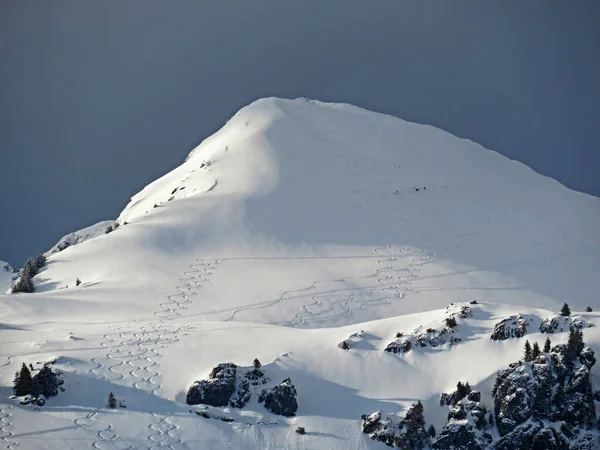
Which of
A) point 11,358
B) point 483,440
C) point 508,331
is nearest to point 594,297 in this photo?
point 508,331

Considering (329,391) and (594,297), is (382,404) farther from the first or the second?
(594,297)

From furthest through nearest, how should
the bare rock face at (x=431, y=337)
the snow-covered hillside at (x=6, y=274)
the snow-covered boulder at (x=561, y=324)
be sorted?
the snow-covered hillside at (x=6, y=274)
the bare rock face at (x=431, y=337)
the snow-covered boulder at (x=561, y=324)

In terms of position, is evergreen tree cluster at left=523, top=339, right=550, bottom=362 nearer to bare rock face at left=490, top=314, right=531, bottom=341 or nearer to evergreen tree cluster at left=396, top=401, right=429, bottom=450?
bare rock face at left=490, top=314, right=531, bottom=341

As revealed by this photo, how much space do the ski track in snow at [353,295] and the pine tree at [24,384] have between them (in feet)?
82.9

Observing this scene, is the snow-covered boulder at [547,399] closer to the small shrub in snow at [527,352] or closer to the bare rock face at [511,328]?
the small shrub in snow at [527,352]

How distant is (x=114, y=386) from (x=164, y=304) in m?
21.7

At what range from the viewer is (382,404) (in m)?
61.6

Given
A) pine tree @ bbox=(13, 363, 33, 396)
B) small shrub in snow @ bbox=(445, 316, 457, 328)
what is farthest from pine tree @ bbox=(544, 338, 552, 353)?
pine tree @ bbox=(13, 363, 33, 396)

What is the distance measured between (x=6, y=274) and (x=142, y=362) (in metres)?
85.4

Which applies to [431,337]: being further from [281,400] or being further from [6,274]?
[6,274]

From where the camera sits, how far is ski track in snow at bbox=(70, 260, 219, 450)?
179ft

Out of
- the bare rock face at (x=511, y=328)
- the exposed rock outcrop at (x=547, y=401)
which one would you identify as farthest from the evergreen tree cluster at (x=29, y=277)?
the exposed rock outcrop at (x=547, y=401)

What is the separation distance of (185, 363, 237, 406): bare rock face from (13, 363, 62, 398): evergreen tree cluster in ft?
33.7

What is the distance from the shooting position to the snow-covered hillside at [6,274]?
129775mm
